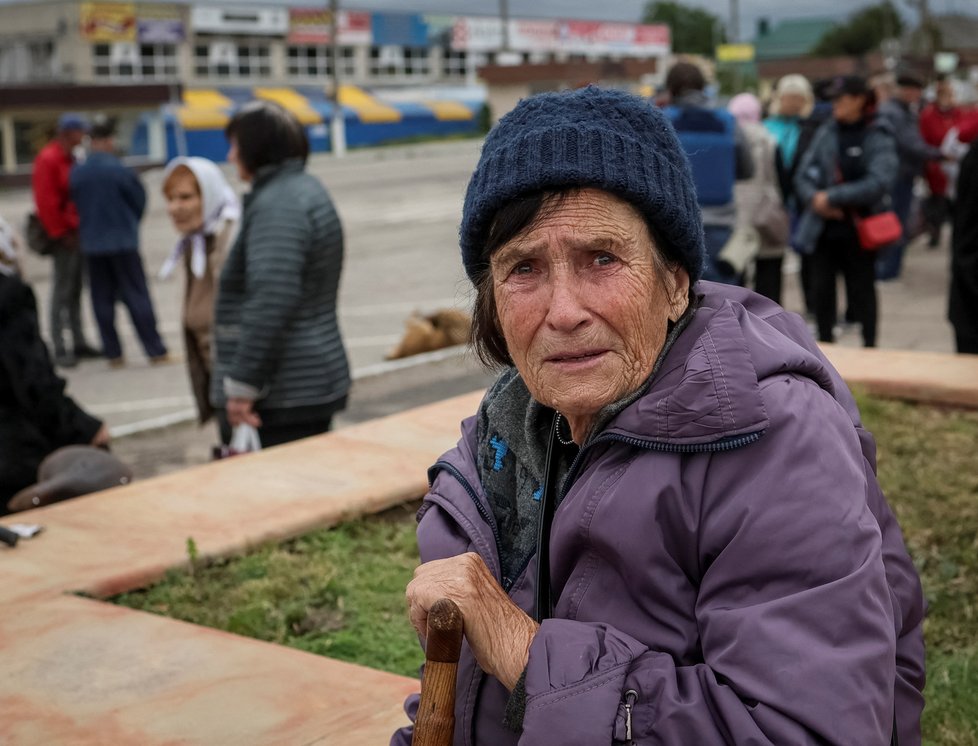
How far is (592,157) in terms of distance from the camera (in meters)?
1.73

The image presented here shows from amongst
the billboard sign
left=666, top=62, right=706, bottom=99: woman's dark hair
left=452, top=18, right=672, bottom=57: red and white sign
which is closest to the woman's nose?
left=666, top=62, right=706, bottom=99: woman's dark hair

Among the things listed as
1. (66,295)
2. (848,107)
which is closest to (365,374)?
(66,295)

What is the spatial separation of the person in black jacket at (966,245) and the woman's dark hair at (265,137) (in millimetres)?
3060

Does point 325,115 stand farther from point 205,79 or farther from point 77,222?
point 77,222

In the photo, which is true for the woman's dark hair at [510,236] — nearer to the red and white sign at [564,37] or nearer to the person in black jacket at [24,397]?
the person in black jacket at [24,397]

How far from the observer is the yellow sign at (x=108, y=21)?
191ft

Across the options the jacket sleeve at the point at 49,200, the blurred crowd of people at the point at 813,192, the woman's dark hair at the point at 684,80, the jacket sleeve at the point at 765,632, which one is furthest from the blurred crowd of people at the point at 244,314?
the jacket sleeve at the point at 49,200

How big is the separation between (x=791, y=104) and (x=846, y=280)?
6.62 ft

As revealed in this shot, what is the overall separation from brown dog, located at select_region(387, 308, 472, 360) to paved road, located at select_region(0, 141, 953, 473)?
0.86 ft

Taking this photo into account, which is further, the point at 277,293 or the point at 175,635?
the point at 277,293

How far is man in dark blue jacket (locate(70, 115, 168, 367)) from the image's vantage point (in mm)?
10789

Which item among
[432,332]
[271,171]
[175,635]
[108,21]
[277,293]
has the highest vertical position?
[108,21]

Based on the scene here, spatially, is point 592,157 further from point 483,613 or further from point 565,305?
point 483,613

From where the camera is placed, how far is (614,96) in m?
1.80
